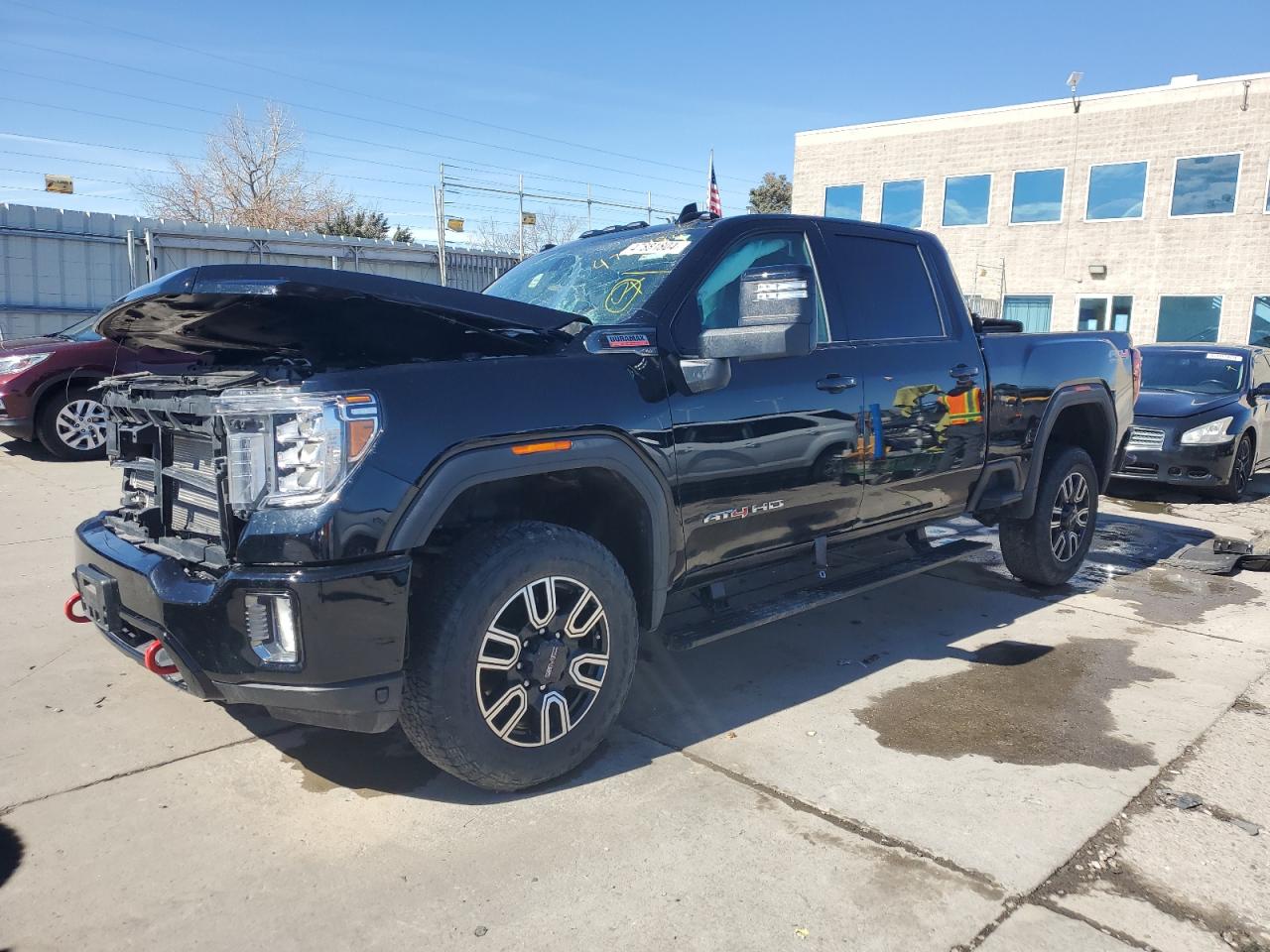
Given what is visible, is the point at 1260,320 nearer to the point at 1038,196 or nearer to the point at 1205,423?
the point at 1038,196

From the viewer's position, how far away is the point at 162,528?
3.25 m

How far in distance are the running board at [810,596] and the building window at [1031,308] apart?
22537mm

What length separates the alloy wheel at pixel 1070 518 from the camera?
5648 mm

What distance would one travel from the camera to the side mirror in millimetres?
3309

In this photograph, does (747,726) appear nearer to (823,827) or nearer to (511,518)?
→ (823,827)

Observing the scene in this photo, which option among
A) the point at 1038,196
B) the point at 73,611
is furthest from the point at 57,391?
the point at 1038,196

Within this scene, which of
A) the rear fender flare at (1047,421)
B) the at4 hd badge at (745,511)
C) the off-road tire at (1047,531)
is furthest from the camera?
the off-road tire at (1047,531)

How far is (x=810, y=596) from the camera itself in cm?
407

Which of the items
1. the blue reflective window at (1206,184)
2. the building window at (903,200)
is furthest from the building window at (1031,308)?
the blue reflective window at (1206,184)

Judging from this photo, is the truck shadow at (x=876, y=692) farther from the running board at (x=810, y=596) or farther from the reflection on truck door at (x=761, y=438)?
the reflection on truck door at (x=761, y=438)

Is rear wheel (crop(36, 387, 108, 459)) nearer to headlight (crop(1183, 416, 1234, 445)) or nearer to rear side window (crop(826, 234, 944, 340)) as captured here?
rear side window (crop(826, 234, 944, 340))

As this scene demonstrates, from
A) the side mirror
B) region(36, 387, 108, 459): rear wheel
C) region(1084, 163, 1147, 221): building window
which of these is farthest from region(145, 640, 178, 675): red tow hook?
region(1084, 163, 1147, 221): building window

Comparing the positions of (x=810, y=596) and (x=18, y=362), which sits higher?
(x=18, y=362)

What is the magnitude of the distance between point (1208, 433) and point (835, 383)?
22.2 ft
